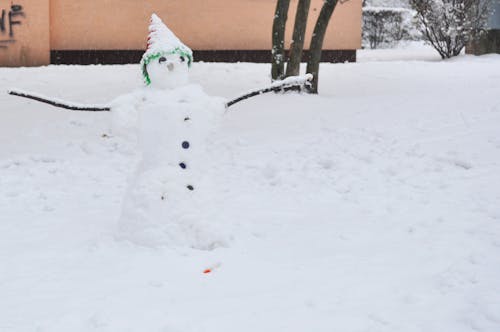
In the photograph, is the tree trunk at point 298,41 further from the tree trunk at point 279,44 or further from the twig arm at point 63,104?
the twig arm at point 63,104

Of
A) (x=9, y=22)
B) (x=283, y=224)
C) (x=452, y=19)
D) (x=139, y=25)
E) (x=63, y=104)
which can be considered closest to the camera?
(x=63, y=104)

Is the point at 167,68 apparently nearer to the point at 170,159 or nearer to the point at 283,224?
the point at 170,159

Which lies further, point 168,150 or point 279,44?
point 279,44

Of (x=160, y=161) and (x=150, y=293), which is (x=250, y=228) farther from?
(x=150, y=293)

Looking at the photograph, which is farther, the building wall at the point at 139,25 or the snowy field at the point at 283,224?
the building wall at the point at 139,25

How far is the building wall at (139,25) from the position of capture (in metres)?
13.5

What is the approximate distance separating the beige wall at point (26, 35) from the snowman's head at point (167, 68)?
9707 mm

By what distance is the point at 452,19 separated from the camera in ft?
54.9

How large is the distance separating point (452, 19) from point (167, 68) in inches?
542

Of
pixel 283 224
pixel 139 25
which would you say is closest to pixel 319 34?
pixel 283 224

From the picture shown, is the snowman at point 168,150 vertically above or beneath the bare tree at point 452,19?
beneath

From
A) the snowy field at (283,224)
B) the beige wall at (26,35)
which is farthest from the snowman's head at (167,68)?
the beige wall at (26,35)

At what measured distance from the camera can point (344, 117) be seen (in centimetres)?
889

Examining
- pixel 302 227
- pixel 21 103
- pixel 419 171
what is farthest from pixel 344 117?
pixel 21 103
